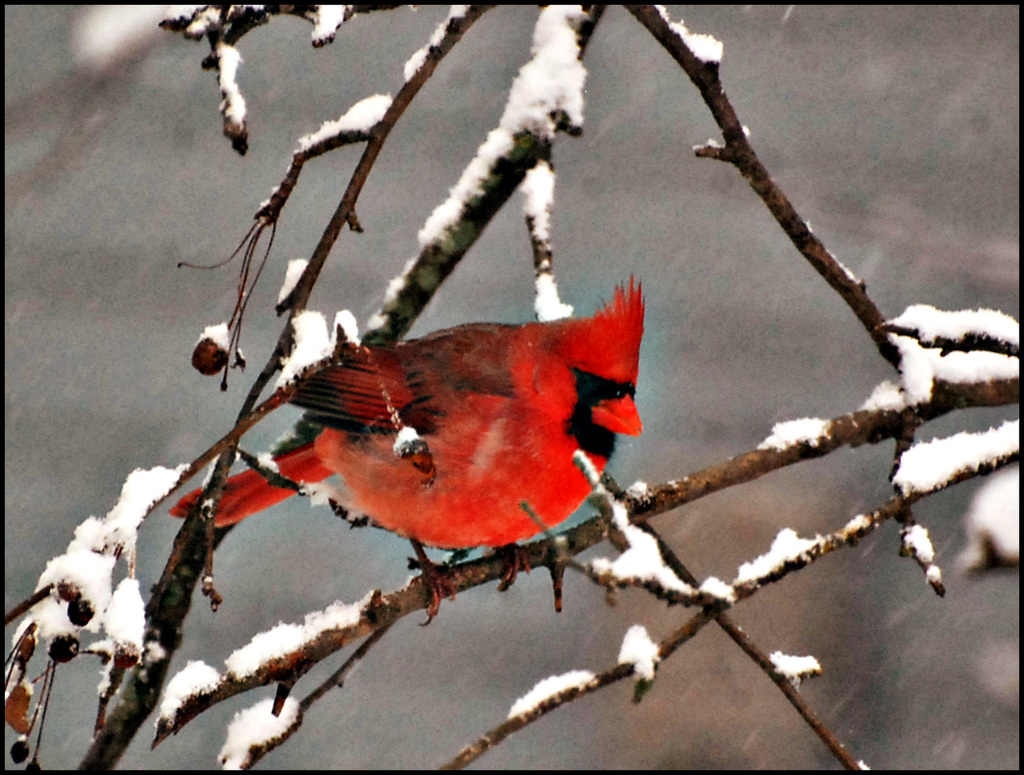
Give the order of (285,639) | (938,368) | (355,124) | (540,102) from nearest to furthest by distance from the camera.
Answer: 1. (285,639)
2. (355,124)
3. (938,368)
4. (540,102)

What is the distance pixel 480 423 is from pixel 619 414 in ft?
0.77

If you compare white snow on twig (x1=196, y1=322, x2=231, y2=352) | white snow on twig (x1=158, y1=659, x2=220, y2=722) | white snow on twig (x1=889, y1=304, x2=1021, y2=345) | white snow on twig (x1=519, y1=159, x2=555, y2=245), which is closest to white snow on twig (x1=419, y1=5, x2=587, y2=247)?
white snow on twig (x1=519, y1=159, x2=555, y2=245)

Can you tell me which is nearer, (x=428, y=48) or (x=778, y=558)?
(x=778, y=558)

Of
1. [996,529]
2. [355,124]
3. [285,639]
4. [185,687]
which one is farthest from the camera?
[996,529]

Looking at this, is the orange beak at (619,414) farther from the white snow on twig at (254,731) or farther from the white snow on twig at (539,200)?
the white snow on twig at (254,731)

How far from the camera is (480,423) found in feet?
5.91

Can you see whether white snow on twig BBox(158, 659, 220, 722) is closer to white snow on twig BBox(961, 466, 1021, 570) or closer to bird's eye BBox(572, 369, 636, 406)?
bird's eye BBox(572, 369, 636, 406)

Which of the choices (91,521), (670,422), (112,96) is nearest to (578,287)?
(670,422)

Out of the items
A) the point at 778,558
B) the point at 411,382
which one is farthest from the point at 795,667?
the point at 411,382

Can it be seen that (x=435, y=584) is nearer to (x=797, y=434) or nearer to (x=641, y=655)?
(x=641, y=655)

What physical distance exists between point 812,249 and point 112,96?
2.05 m

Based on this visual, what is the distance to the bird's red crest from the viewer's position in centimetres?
170

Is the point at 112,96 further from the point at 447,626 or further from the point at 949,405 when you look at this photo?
the point at 949,405

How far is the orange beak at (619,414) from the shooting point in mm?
1781
